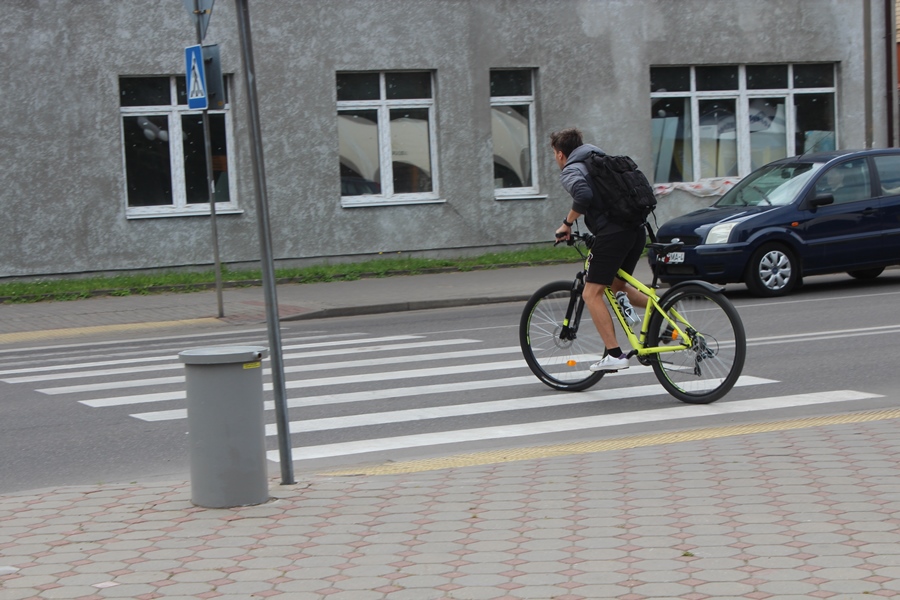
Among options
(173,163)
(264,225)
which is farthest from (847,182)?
(264,225)

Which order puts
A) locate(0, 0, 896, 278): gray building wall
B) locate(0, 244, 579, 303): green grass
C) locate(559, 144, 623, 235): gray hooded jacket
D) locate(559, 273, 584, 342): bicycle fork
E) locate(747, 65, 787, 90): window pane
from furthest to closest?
locate(747, 65, 787, 90): window pane < locate(0, 0, 896, 278): gray building wall < locate(0, 244, 579, 303): green grass < locate(559, 273, 584, 342): bicycle fork < locate(559, 144, 623, 235): gray hooded jacket

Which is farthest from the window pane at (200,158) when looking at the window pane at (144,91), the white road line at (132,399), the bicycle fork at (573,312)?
the bicycle fork at (573,312)

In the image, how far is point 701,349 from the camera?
8523 mm

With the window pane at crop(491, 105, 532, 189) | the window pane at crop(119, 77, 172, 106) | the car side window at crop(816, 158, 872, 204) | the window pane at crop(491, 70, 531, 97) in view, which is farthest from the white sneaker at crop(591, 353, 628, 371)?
the window pane at crop(491, 70, 531, 97)

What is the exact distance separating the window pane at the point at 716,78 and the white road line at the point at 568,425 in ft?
Result: 53.1

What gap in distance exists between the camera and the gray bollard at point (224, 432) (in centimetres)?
586

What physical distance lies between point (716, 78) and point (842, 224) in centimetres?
929

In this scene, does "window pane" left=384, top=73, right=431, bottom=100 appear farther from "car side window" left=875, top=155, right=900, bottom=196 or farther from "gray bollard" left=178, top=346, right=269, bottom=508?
"gray bollard" left=178, top=346, right=269, bottom=508

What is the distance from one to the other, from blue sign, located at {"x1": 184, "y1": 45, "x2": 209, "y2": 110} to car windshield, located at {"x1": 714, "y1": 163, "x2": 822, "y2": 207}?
21.9 feet

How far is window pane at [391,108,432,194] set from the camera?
2205cm

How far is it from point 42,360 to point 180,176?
8239mm

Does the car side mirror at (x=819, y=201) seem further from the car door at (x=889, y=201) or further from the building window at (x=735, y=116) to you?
the building window at (x=735, y=116)

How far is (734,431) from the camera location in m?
7.47

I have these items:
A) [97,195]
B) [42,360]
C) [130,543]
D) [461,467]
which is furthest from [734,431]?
[97,195]
